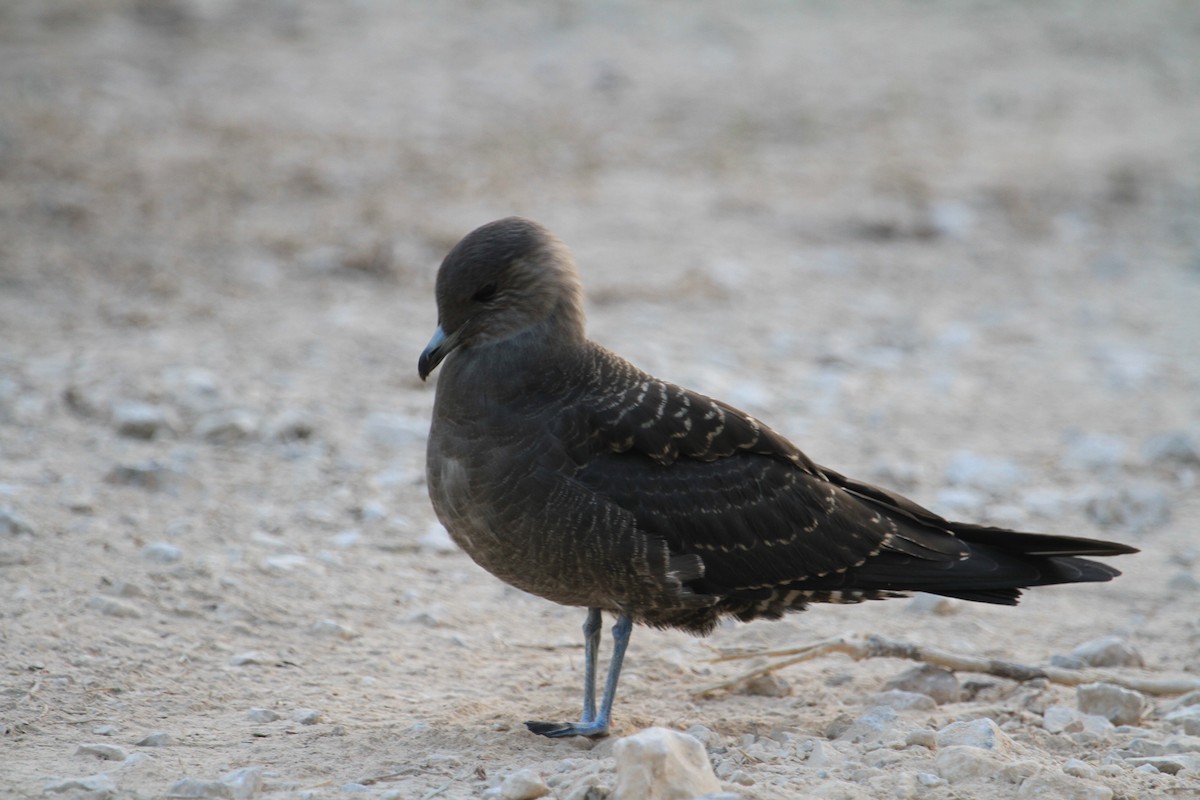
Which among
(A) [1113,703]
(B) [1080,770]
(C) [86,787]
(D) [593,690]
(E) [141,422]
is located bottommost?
(C) [86,787]

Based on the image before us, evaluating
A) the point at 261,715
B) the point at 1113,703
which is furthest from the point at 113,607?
the point at 1113,703

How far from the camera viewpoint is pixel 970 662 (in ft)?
16.4

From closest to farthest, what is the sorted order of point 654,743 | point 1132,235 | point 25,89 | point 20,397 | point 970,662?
point 654,743, point 970,662, point 20,397, point 1132,235, point 25,89

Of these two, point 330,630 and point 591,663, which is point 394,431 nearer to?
point 330,630

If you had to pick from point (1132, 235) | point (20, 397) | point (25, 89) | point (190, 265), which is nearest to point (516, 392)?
point (20, 397)

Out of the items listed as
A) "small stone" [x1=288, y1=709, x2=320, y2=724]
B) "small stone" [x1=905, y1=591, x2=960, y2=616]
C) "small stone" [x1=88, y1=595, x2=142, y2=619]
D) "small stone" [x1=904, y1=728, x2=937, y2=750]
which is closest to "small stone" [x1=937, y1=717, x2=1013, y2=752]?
"small stone" [x1=904, y1=728, x2=937, y2=750]

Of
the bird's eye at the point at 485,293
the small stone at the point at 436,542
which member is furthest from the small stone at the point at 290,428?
the bird's eye at the point at 485,293

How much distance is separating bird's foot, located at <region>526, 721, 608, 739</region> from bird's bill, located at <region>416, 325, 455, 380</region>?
1180mm

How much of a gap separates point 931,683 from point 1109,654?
0.76 meters

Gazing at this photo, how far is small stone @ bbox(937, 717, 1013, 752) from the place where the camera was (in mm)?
4234

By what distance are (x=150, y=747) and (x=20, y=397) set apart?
3.16 m

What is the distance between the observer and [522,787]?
3805mm

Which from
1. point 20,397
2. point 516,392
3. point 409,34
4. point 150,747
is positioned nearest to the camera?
point 150,747

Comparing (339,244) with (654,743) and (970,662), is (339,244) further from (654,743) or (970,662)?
(654,743)
